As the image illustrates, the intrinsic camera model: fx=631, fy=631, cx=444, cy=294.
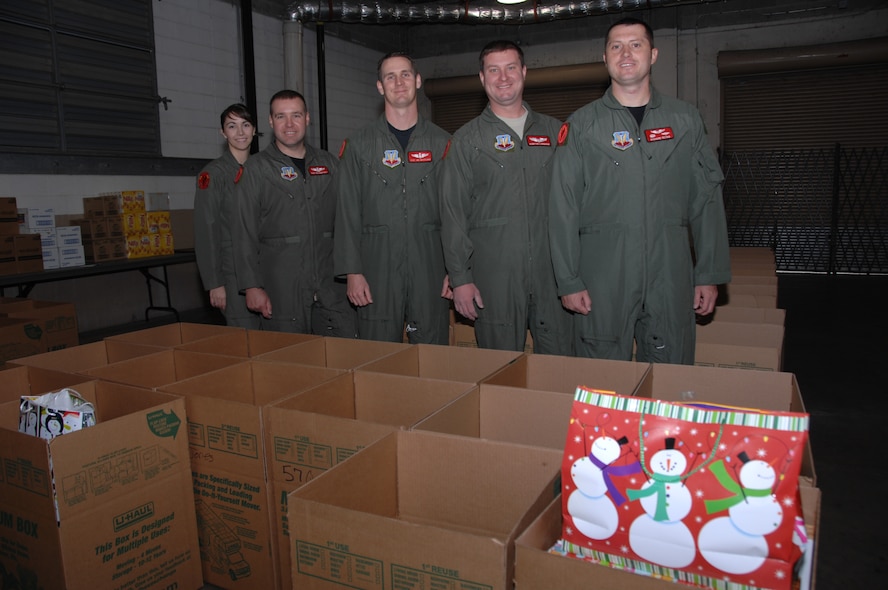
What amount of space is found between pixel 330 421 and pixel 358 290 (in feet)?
4.33

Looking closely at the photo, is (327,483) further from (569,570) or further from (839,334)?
(839,334)

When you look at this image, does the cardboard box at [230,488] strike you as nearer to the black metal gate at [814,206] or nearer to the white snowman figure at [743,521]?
the white snowman figure at [743,521]

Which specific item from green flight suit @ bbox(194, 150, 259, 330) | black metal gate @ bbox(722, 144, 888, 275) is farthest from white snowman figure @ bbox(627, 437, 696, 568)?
black metal gate @ bbox(722, 144, 888, 275)

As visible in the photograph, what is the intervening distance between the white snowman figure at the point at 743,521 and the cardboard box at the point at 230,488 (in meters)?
1.02

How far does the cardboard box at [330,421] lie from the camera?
55.4 inches

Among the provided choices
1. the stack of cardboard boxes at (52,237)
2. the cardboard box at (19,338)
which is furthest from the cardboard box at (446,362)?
the stack of cardboard boxes at (52,237)

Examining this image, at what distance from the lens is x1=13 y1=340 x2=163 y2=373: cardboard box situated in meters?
2.05

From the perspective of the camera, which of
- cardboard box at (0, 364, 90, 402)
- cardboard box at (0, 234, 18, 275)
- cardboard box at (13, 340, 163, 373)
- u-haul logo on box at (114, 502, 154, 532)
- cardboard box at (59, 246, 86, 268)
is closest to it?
u-haul logo on box at (114, 502, 154, 532)

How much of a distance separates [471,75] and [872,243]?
5.47 meters

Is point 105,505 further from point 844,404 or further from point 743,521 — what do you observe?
point 844,404

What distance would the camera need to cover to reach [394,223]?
2723 millimetres

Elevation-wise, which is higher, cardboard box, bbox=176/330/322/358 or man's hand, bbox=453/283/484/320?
man's hand, bbox=453/283/484/320

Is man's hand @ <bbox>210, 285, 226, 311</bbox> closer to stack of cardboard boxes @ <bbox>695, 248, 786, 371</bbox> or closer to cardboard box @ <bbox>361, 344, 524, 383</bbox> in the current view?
cardboard box @ <bbox>361, 344, 524, 383</bbox>

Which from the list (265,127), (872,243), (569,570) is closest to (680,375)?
(569,570)
